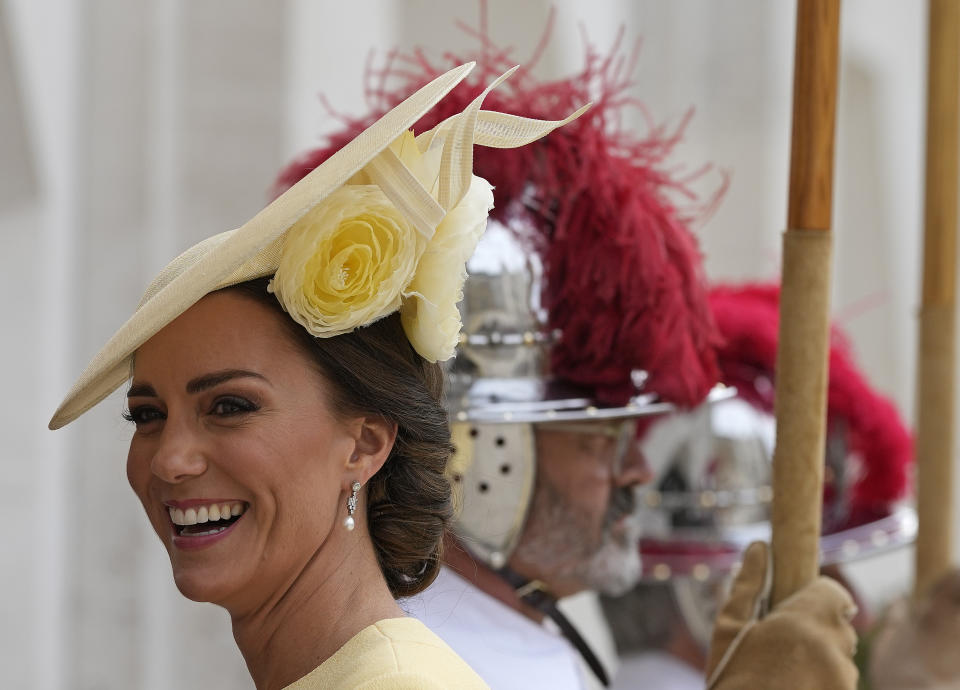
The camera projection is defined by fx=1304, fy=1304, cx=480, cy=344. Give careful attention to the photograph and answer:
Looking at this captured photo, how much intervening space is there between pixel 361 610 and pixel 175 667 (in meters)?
2.19

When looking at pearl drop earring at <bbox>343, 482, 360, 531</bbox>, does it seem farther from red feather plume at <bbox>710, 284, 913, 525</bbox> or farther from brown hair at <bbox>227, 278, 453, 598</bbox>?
red feather plume at <bbox>710, 284, 913, 525</bbox>

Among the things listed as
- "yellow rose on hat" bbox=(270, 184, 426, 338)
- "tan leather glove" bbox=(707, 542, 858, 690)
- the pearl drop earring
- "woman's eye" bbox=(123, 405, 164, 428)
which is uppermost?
"yellow rose on hat" bbox=(270, 184, 426, 338)

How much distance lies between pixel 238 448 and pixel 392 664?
0.91 feet

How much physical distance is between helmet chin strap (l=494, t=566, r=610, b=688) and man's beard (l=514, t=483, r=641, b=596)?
4 cm

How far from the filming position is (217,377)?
4.53ft

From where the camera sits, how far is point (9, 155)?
296cm

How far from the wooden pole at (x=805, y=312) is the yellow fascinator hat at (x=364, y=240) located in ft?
2.03

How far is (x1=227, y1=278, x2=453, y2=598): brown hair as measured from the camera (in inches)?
56.3

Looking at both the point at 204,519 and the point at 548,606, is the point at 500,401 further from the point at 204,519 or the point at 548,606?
the point at 204,519

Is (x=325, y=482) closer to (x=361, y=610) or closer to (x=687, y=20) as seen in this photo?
(x=361, y=610)

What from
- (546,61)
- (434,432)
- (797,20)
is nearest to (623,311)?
(797,20)

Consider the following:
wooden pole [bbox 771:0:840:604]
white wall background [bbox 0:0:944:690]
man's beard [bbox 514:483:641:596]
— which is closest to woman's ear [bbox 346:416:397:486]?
wooden pole [bbox 771:0:840:604]

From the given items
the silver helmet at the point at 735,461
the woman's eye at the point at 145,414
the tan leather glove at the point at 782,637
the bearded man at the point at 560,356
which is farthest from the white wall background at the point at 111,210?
the tan leather glove at the point at 782,637

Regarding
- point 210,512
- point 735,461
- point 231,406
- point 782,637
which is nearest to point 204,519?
point 210,512
